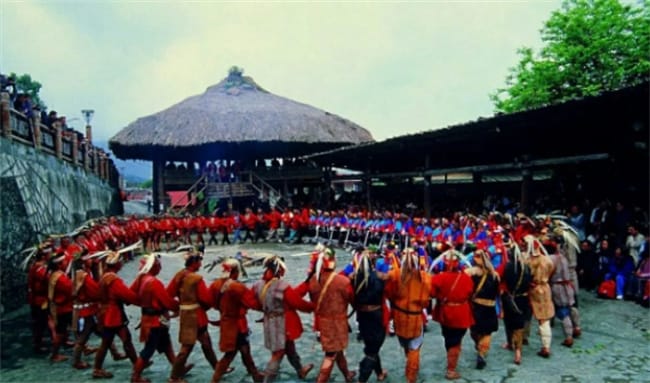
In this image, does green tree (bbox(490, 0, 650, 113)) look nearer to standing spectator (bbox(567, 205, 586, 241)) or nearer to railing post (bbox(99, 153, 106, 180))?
standing spectator (bbox(567, 205, 586, 241))

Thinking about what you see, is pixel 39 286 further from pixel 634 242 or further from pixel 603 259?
pixel 634 242

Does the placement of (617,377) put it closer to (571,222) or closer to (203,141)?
(571,222)

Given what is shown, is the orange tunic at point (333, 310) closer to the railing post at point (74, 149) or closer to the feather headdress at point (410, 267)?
the feather headdress at point (410, 267)

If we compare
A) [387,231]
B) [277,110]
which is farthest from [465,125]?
[277,110]

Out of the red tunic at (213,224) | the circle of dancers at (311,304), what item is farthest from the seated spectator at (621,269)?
the red tunic at (213,224)

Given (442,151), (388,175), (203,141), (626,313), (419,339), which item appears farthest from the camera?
(203,141)

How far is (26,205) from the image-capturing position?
10.2 meters

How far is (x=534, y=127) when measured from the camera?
1085 cm

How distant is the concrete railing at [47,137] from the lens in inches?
381

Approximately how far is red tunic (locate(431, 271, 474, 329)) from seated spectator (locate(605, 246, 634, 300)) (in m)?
5.04

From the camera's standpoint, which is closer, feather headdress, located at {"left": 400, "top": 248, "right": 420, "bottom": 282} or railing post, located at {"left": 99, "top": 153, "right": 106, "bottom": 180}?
feather headdress, located at {"left": 400, "top": 248, "right": 420, "bottom": 282}

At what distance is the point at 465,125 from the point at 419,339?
7.01m

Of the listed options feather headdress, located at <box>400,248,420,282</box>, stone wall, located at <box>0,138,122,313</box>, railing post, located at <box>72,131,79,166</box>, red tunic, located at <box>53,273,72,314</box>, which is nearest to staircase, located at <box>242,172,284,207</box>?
railing post, located at <box>72,131,79,166</box>

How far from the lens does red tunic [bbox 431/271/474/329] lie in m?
5.66
